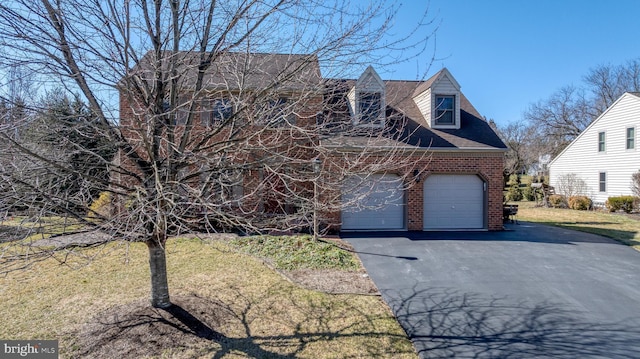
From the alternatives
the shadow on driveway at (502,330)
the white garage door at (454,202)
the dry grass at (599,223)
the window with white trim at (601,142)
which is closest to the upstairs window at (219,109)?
the shadow on driveway at (502,330)

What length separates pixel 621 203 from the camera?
18.4 metres

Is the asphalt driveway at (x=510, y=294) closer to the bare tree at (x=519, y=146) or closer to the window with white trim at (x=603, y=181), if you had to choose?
the window with white trim at (x=603, y=181)

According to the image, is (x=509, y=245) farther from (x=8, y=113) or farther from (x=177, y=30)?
(x=8, y=113)

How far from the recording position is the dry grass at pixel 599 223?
450 inches

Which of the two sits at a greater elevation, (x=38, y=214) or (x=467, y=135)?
(x=467, y=135)

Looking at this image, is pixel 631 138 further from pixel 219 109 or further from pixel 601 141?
pixel 219 109

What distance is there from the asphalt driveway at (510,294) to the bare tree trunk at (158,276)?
355 centimetres

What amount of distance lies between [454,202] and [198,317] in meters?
9.78

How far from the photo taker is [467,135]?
12633 millimetres

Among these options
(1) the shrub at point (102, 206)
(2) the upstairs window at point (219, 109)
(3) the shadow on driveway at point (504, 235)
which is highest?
(2) the upstairs window at point (219, 109)

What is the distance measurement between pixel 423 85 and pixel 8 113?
502 inches

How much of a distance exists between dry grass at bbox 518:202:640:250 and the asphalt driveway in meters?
1.44

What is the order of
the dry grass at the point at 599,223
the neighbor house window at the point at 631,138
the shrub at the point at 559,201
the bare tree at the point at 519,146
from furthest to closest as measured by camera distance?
1. the bare tree at the point at 519,146
2. the shrub at the point at 559,201
3. the neighbor house window at the point at 631,138
4. the dry grass at the point at 599,223

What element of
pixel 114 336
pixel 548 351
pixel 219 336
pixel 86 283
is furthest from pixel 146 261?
pixel 548 351
